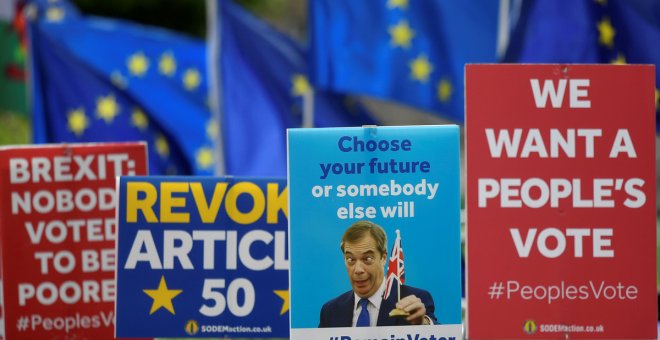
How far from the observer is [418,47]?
10.8 metres

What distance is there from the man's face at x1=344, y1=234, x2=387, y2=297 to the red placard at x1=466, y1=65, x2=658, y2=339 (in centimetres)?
39

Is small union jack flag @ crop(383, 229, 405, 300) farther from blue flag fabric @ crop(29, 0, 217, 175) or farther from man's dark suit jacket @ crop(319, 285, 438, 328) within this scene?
blue flag fabric @ crop(29, 0, 217, 175)

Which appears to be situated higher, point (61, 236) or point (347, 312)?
point (61, 236)

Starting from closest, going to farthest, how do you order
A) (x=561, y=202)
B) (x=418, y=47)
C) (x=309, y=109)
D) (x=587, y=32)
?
(x=561, y=202)
(x=587, y=32)
(x=418, y=47)
(x=309, y=109)

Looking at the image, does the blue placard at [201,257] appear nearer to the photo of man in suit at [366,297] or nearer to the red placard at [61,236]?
the red placard at [61,236]

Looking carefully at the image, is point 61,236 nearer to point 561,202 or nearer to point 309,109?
point 561,202

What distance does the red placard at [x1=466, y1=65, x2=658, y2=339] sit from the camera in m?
4.64

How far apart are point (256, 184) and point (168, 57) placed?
802 centimetres

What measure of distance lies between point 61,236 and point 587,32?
434cm

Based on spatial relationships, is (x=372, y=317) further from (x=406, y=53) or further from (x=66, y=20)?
(x=66, y=20)

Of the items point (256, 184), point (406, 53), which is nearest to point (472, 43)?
point (406, 53)

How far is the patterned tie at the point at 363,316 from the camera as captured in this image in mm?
4504

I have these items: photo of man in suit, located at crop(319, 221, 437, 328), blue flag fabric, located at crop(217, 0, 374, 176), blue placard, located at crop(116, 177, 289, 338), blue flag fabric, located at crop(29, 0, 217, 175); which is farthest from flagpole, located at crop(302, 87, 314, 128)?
photo of man in suit, located at crop(319, 221, 437, 328)

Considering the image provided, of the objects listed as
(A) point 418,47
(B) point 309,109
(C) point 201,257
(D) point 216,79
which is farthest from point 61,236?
(D) point 216,79
